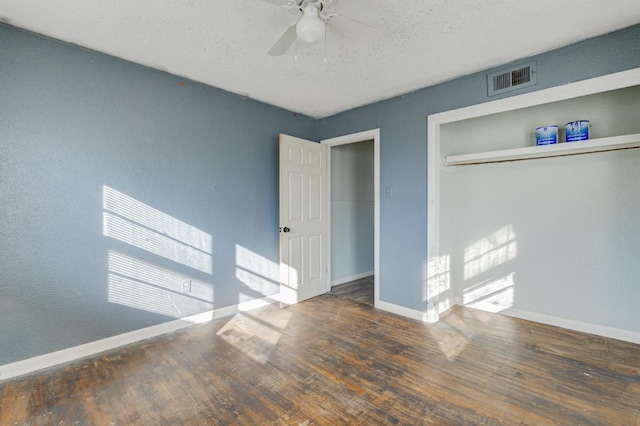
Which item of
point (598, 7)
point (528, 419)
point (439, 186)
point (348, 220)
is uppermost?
point (598, 7)

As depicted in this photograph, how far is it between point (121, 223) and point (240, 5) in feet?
6.74

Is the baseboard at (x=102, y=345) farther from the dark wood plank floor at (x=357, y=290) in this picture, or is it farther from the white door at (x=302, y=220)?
the dark wood plank floor at (x=357, y=290)

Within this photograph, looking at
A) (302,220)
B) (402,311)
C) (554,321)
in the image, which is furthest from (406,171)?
(554,321)

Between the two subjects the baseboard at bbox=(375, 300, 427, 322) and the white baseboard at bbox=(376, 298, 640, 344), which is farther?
the baseboard at bbox=(375, 300, 427, 322)

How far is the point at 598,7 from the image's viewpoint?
2084 mm

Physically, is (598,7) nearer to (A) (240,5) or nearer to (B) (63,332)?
(A) (240,5)

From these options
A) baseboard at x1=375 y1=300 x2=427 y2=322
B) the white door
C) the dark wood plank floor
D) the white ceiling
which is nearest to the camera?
the white ceiling

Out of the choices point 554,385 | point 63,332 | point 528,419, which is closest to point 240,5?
point 63,332

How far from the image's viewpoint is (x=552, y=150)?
110 inches

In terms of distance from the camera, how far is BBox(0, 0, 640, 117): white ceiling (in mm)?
2070

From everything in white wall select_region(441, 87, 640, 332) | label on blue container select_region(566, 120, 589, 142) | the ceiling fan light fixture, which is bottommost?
white wall select_region(441, 87, 640, 332)

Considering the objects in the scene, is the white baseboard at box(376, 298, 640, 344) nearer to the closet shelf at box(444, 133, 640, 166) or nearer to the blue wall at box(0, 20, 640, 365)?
the blue wall at box(0, 20, 640, 365)

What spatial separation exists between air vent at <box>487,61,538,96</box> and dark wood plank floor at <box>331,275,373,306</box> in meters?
2.77

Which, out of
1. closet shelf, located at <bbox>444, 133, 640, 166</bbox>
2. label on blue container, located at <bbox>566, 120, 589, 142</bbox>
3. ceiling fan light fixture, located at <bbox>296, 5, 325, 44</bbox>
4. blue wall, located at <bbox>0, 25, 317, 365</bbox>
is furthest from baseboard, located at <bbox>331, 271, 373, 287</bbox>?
ceiling fan light fixture, located at <bbox>296, 5, 325, 44</bbox>
